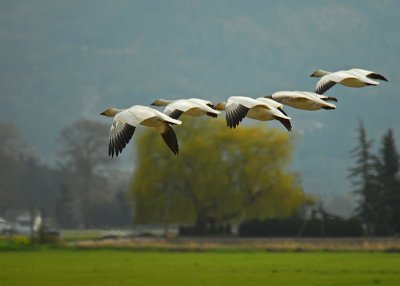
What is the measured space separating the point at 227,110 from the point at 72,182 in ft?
419

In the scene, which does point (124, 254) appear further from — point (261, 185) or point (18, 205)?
point (18, 205)

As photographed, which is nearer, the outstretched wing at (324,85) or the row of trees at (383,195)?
the outstretched wing at (324,85)

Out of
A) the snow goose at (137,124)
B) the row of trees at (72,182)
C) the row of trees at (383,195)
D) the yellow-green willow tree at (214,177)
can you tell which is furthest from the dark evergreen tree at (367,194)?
the row of trees at (72,182)

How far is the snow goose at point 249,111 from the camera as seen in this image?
13.0m

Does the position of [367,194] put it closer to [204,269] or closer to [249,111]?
[204,269]

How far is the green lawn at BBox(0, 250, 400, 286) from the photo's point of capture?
91.9ft

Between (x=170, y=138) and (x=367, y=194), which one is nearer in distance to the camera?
(x=170, y=138)

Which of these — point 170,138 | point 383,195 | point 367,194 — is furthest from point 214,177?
point 170,138

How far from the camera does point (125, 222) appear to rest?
122 m

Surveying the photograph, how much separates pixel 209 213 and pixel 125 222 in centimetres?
5510

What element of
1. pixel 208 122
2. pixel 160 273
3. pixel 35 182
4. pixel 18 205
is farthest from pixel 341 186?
pixel 160 273

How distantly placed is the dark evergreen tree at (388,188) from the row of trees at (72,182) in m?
61.4

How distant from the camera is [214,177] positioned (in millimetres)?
68188

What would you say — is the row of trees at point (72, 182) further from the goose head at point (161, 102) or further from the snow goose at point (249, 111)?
the snow goose at point (249, 111)
